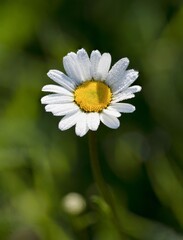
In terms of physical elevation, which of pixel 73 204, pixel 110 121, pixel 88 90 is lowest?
pixel 73 204

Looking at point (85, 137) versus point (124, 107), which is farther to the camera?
point (85, 137)

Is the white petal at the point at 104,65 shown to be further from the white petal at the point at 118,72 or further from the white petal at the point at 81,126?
the white petal at the point at 81,126

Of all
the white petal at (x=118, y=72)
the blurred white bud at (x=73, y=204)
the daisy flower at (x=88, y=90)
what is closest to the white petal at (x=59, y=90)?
the daisy flower at (x=88, y=90)

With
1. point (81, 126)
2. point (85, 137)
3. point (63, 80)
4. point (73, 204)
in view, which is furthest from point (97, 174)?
point (85, 137)

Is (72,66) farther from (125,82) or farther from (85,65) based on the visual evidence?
(125,82)

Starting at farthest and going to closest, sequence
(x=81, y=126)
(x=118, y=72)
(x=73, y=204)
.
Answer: (x=73, y=204) < (x=118, y=72) < (x=81, y=126)

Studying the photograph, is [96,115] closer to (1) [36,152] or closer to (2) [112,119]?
(2) [112,119]

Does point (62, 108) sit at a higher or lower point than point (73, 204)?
higher
